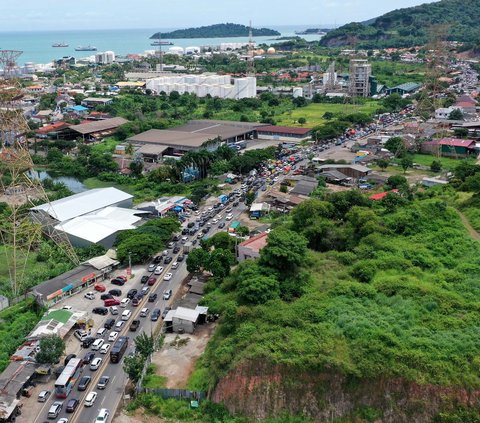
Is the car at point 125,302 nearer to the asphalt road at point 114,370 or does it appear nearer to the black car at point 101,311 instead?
the asphalt road at point 114,370

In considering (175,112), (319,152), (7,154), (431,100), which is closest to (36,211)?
(7,154)

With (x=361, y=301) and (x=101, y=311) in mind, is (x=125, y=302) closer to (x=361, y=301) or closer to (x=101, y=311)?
(x=101, y=311)

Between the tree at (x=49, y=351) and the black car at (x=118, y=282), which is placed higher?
the tree at (x=49, y=351)

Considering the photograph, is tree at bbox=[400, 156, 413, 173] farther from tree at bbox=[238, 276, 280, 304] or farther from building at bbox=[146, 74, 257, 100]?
building at bbox=[146, 74, 257, 100]

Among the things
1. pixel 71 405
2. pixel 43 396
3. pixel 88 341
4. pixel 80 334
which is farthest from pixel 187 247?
pixel 71 405

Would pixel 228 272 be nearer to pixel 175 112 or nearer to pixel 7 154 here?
pixel 7 154

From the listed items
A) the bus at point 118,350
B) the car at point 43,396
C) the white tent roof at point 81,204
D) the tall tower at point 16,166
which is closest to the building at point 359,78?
the white tent roof at point 81,204

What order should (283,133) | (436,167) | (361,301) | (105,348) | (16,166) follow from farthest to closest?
(283,133) < (436,167) < (16,166) < (105,348) < (361,301)
